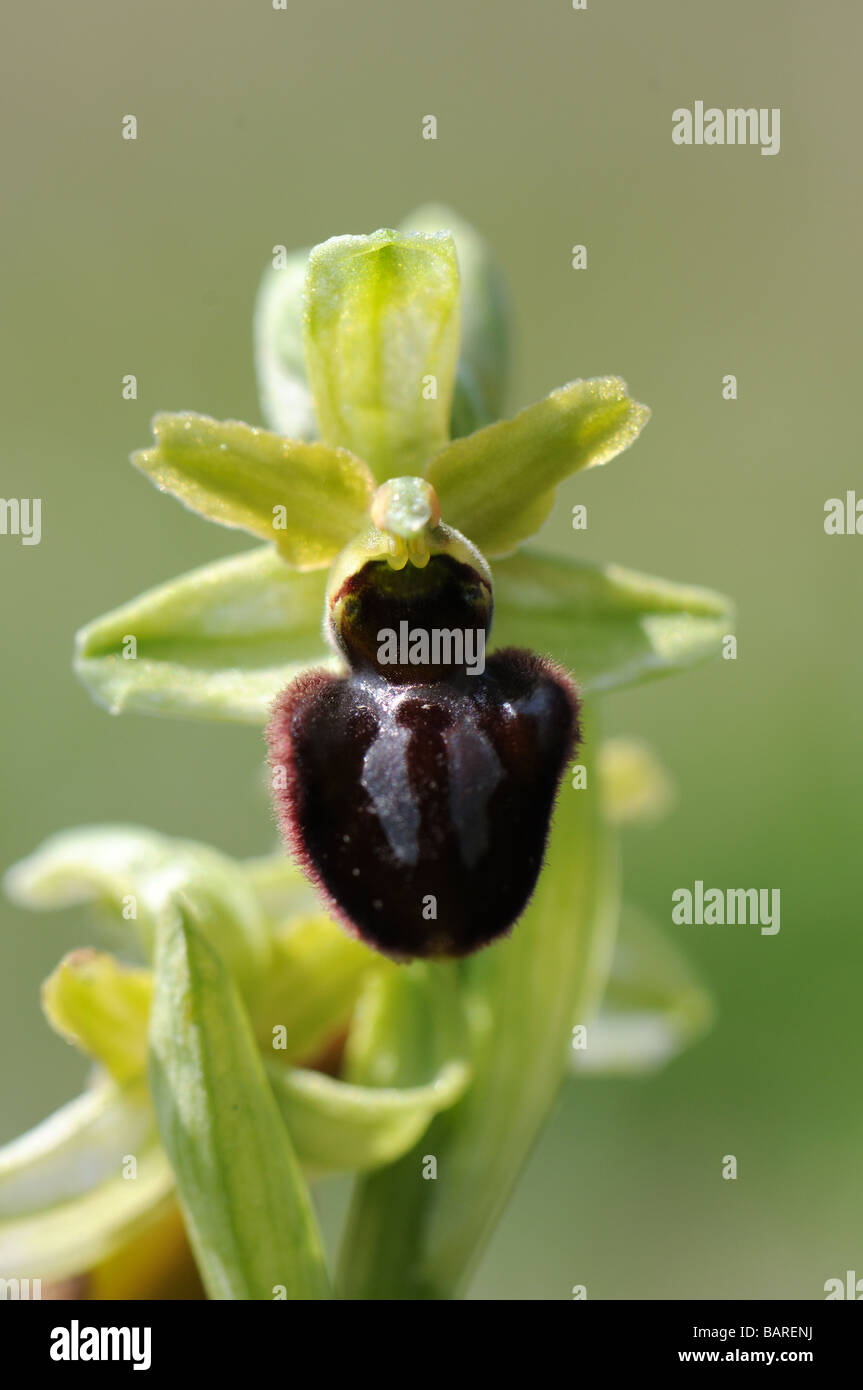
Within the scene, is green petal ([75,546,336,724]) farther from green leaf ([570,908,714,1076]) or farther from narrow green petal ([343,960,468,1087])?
green leaf ([570,908,714,1076])

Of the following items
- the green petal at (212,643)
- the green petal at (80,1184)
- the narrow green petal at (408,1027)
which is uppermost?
the green petal at (212,643)

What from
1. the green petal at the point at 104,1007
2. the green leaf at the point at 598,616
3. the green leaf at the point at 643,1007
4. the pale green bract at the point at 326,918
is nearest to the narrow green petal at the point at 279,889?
the pale green bract at the point at 326,918

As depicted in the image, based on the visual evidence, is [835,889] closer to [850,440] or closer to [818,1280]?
[818,1280]

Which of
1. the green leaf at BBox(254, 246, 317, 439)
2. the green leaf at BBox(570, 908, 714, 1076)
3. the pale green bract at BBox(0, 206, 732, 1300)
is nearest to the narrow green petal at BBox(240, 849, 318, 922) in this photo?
the pale green bract at BBox(0, 206, 732, 1300)

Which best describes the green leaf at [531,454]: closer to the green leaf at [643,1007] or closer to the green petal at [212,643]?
the green petal at [212,643]

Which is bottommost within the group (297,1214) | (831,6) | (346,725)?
(297,1214)

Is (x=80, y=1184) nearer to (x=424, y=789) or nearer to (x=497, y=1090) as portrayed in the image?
(x=497, y=1090)

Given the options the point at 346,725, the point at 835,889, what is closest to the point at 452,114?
the point at 835,889
